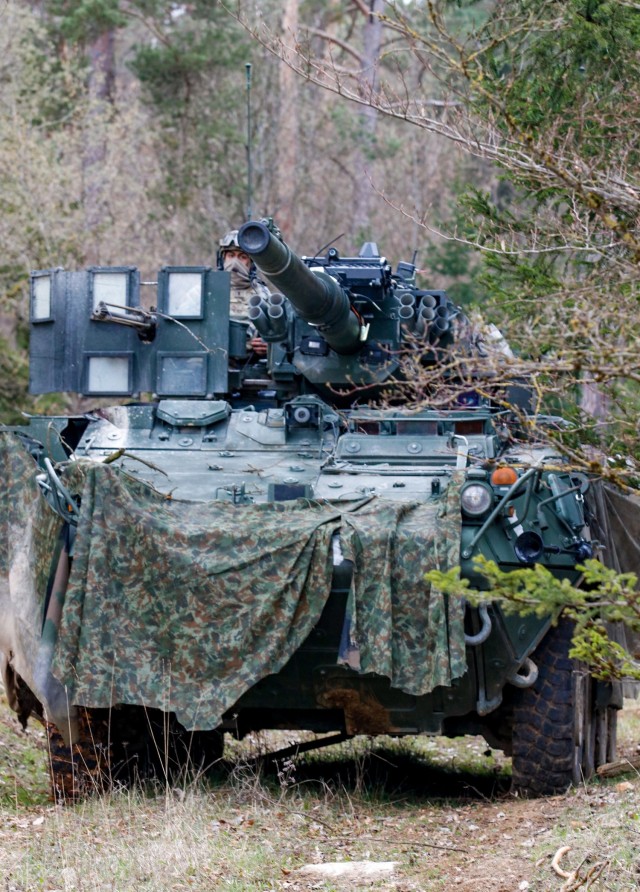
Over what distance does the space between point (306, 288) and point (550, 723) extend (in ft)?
8.99

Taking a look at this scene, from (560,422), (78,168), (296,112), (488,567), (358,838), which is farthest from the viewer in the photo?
(296,112)

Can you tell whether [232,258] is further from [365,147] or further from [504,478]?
[365,147]

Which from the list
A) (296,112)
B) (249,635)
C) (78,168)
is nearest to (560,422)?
(249,635)

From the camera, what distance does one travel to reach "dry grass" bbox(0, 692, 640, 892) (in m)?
6.18

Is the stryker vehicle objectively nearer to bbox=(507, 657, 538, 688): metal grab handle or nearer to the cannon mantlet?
bbox=(507, 657, 538, 688): metal grab handle

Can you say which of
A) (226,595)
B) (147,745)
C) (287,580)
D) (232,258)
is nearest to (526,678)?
(287,580)

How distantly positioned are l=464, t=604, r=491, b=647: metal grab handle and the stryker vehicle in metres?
0.02

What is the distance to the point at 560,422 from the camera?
8305 mm

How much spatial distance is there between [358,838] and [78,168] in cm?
1921

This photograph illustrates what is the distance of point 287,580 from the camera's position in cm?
749

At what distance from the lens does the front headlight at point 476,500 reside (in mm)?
7664

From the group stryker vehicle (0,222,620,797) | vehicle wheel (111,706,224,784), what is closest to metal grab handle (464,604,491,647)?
stryker vehicle (0,222,620,797)

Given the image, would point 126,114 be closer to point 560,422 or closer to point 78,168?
point 78,168

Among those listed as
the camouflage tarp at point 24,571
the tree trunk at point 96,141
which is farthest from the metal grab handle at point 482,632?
the tree trunk at point 96,141
